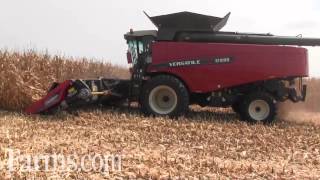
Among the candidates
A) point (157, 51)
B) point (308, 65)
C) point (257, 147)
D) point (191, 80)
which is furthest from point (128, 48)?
point (257, 147)

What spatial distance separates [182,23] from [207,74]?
3.93ft

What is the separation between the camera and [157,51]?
1023cm

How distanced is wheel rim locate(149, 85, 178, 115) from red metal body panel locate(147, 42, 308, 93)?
35 centimetres

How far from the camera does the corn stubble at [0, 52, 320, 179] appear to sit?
18.0 feet

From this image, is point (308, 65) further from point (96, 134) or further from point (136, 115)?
point (96, 134)

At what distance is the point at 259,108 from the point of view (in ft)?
32.9

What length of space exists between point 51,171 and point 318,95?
10.4m

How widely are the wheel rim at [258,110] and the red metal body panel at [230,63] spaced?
0.47 m

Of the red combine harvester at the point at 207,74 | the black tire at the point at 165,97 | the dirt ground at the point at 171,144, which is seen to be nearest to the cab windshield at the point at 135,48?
the red combine harvester at the point at 207,74

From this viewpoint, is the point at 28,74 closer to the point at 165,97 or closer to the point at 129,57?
the point at 129,57

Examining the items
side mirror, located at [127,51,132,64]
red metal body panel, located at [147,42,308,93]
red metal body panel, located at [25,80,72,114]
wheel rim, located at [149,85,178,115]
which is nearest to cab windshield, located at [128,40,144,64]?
side mirror, located at [127,51,132,64]

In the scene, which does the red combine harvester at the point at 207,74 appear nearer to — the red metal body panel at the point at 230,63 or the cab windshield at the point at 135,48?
the red metal body panel at the point at 230,63

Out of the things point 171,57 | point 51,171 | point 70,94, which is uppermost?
point 171,57

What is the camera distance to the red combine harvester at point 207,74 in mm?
9812
